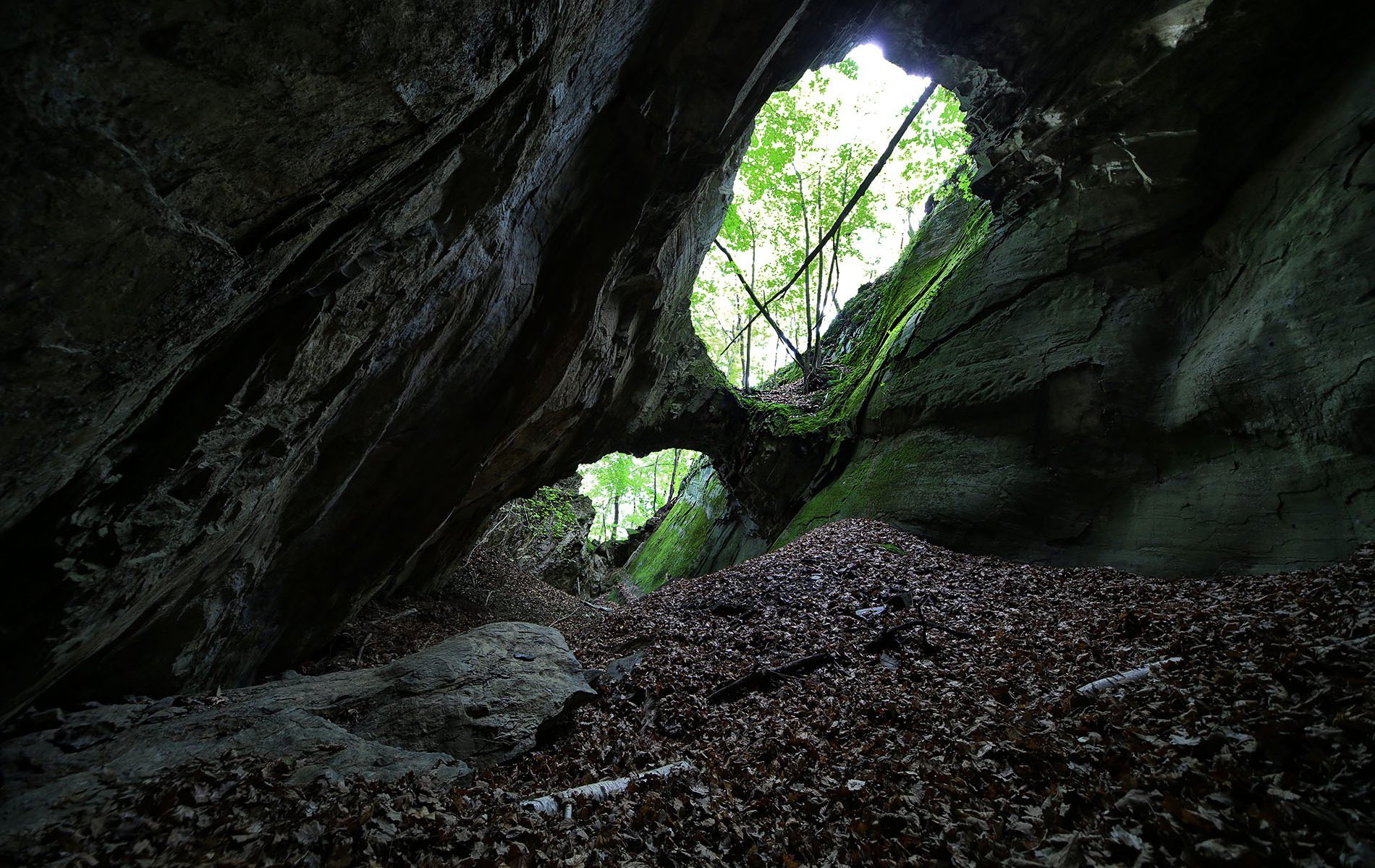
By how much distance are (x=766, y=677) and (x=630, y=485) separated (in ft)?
85.6

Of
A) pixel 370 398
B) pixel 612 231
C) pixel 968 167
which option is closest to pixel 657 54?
pixel 612 231

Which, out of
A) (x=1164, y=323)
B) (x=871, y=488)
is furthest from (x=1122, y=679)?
(x=871, y=488)

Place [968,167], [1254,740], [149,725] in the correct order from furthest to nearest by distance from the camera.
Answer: [968,167]
[149,725]
[1254,740]

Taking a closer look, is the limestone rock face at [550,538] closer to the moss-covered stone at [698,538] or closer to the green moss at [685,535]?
the green moss at [685,535]

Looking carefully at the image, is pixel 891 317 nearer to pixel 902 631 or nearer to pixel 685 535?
pixel 685 535

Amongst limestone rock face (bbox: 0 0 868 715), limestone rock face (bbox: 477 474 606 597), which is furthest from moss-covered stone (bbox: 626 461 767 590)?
limestone rock face (bbox: 0 0 868 715)

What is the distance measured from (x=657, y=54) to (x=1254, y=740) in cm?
853

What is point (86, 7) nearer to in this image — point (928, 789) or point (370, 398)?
point (370, 398)

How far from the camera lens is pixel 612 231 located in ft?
27.6

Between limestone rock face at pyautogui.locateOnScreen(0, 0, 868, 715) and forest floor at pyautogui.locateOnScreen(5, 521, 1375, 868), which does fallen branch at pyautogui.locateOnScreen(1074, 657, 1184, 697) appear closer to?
forest floor at pyautogui.locateOnScreen(5, 521, 1375, 868)

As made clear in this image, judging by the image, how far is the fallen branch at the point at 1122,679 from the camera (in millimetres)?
4312

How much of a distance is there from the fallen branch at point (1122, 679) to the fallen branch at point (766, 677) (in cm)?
302

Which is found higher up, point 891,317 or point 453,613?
point 891,317

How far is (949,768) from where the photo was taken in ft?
13.0
